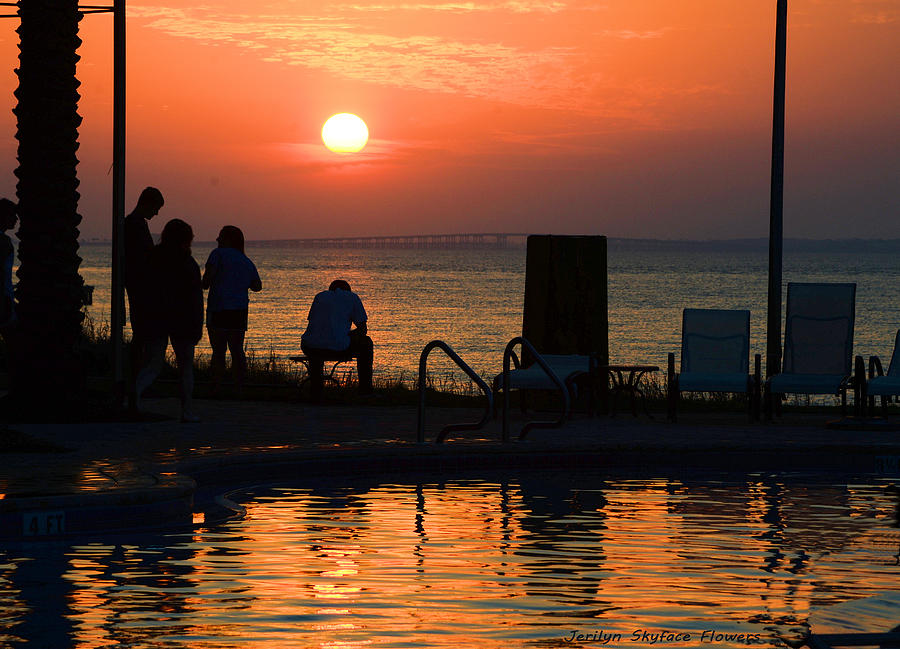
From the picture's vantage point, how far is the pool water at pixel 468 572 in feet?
19.4

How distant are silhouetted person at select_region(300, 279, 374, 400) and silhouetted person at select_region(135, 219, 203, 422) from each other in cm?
285

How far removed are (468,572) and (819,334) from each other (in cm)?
995

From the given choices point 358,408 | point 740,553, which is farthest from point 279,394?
point 740,553

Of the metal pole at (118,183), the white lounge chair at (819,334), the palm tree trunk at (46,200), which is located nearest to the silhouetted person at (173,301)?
the metal pole at (118,183)

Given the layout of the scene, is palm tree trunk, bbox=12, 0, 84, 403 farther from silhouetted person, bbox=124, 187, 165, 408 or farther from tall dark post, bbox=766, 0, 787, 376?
tall dark post, bbox=766, 0, 787, 376

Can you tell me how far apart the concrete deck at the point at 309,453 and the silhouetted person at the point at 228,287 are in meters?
1.05

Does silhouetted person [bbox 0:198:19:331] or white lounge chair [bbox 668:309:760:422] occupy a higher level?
silhouetted person [bbox 0:198:19:331]

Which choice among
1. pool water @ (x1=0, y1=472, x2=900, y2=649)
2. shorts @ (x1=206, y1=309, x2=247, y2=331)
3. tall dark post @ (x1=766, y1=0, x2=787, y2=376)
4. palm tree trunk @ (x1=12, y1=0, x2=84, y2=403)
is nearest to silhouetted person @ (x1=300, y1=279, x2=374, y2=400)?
shorts @ (x1=206, y1=309, x2=247, y2=331)

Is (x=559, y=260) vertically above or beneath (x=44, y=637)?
above

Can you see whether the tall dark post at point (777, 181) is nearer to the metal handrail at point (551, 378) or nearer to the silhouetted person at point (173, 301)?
the metal handrail at point (551, 378)

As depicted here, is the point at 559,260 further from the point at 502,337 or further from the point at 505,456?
the point at 502,337

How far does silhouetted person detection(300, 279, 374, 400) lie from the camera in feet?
54.7

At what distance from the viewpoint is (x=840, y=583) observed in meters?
6.98

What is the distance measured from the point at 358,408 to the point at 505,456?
4398 mm
